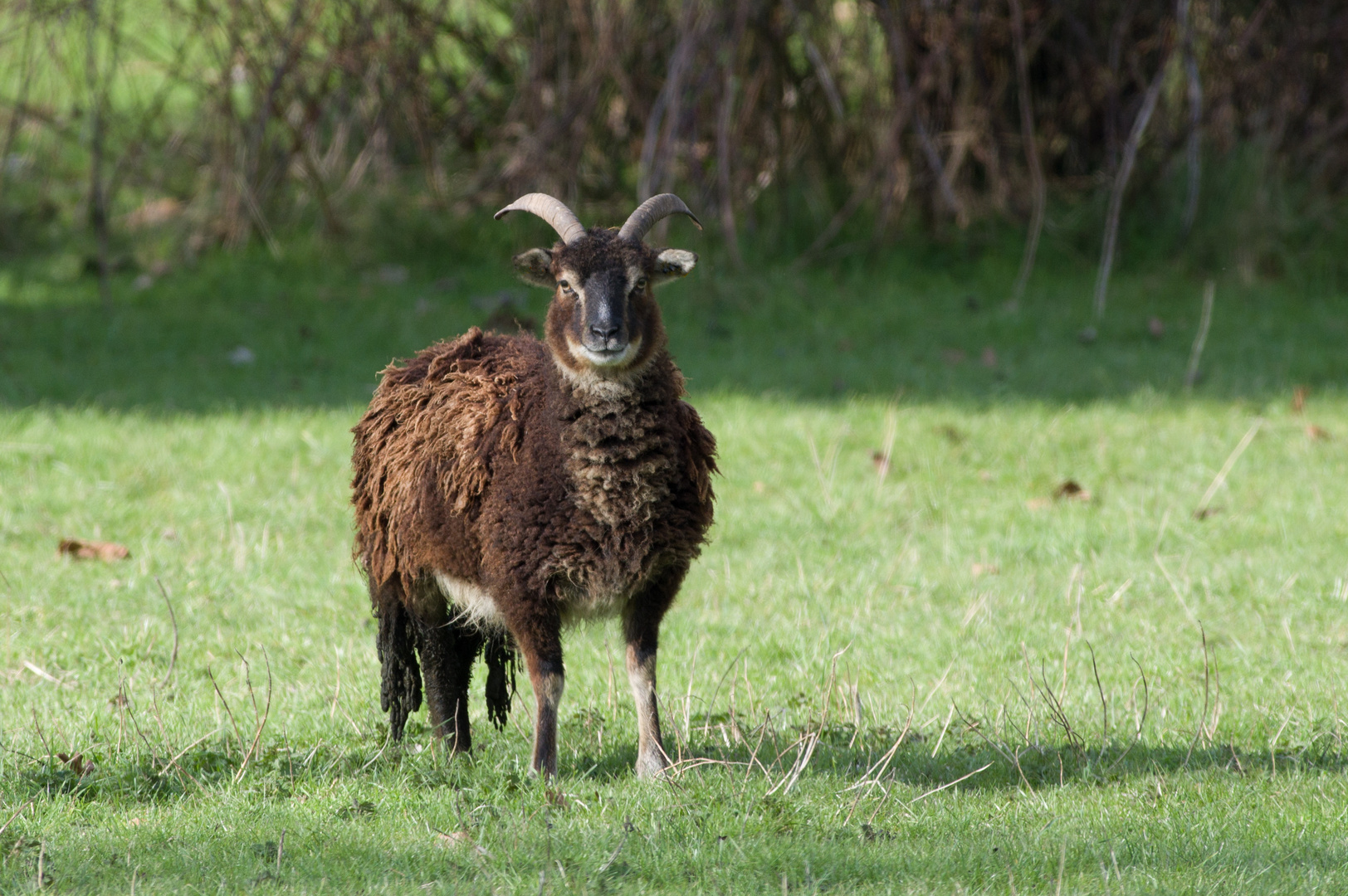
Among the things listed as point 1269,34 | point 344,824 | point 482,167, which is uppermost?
point 1269,34

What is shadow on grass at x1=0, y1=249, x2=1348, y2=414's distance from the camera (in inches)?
383

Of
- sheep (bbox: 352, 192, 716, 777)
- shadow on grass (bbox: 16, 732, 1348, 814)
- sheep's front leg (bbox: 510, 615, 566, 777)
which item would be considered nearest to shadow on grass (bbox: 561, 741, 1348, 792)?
shadow on grass (bbox: 16, 732, 1348, 814)

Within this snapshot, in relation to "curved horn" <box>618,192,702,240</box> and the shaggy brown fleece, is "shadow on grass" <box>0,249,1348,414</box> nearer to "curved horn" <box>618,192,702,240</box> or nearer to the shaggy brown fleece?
the shaggy brown fleece

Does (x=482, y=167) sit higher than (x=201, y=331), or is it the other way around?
(x=482, y=167)

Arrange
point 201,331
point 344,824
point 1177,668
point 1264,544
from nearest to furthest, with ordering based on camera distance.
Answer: point 344,824, point 1177,668, point 1264,544, point 201,331

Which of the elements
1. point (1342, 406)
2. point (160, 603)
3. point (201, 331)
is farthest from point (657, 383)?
point (201, 331)

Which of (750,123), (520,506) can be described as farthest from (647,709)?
(750,123)

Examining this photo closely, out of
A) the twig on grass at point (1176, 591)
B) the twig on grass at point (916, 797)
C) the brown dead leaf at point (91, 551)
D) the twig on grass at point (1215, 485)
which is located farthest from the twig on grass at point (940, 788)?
the brown dead leaf at point (91, 551)

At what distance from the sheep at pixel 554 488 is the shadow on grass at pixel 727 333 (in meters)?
4.66

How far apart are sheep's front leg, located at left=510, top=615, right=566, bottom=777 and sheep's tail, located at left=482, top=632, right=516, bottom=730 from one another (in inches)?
20.5

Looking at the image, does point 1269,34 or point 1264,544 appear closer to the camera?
point 1264,544

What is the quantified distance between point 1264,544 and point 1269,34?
252 inches

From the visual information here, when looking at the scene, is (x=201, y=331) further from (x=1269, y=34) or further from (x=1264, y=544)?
(x=1269, y=34)

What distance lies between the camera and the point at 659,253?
4.71m
